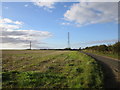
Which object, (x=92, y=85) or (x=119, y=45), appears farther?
(x=119, y=45)

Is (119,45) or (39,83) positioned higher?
(119,45)

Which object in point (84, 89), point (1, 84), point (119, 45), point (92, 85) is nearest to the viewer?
point (84, 89)

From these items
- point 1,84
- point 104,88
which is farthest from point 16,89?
point 104,88

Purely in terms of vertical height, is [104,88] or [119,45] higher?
[119,45]

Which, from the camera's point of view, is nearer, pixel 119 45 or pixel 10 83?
pixel 10 83

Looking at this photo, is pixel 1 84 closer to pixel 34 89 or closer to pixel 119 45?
pixel 34 89

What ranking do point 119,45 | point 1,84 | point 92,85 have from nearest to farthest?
point 92,85, point 1,84, point 119,45

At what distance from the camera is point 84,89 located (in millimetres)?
8016

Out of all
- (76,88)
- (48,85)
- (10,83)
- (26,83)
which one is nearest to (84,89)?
(76,88)

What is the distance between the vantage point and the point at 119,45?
108 feet

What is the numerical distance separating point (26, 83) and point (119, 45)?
29659 millimetres

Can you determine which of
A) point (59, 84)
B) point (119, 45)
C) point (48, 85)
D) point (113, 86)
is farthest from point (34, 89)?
point (119, 45)

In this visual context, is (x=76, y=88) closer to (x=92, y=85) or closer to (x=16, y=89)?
(x=92, y=85)

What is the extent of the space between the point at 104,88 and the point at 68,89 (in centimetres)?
235
